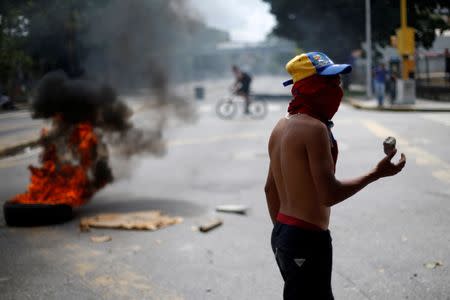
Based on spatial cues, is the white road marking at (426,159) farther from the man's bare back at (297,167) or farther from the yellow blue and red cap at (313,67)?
the yellow blue and red cap at (313,67)

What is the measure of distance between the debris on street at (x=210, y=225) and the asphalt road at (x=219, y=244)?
0.06 metres

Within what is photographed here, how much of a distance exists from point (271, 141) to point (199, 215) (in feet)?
13.8

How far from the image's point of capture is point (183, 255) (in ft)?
17.0

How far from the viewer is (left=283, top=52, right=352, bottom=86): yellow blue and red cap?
7.84 feet

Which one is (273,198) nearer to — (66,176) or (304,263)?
(304,263)

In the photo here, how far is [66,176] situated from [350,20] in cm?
3117

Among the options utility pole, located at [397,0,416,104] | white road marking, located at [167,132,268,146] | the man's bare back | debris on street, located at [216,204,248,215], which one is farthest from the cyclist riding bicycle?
the man's bare back

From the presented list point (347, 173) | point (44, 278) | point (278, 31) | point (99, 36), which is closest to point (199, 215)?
point (44, 278)

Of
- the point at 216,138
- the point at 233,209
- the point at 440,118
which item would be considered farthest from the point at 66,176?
the point at 440,118

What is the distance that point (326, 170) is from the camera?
2.34 metres

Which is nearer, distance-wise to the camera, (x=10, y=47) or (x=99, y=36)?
(x=99, y=36)

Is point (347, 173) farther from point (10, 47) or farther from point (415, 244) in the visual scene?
point (10, 47)

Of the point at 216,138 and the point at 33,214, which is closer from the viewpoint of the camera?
the point at 33,214

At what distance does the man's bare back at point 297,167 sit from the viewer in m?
2.35
